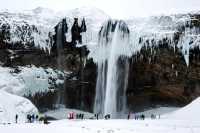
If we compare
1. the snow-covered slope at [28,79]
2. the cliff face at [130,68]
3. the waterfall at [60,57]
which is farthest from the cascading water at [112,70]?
the snow-covered slope at [28,79]

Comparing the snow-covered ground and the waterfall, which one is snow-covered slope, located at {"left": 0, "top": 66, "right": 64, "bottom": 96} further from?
the snow-covered ground

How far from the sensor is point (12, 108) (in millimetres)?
37812

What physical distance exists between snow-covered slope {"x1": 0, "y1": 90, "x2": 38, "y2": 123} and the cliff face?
659 cm

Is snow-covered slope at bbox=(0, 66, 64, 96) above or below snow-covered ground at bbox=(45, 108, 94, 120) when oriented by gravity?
above

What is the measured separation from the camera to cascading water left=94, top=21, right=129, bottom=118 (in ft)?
156

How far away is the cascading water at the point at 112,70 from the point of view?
156ft

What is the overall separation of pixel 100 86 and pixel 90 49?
407 cm

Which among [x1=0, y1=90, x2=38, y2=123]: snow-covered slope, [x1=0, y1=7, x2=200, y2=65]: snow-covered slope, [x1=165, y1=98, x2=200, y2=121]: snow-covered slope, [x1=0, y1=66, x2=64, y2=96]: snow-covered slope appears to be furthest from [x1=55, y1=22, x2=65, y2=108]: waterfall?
[x1=165, y1=98, x2=200, y2=121]: snow-covered slope

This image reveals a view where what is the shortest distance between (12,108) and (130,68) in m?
14.3

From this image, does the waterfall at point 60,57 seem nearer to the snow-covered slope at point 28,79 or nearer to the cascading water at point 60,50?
the cascading water at point 60,50

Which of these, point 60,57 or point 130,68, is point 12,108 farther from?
point 130,68

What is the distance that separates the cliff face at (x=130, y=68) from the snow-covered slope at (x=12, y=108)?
6594 mm

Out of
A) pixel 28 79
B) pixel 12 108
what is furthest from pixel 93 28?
pixel 12 108

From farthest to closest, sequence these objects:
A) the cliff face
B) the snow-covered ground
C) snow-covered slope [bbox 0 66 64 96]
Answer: the snow-covered ground, snow-covered slope [bbox 0 66 64 96], the cliff face
